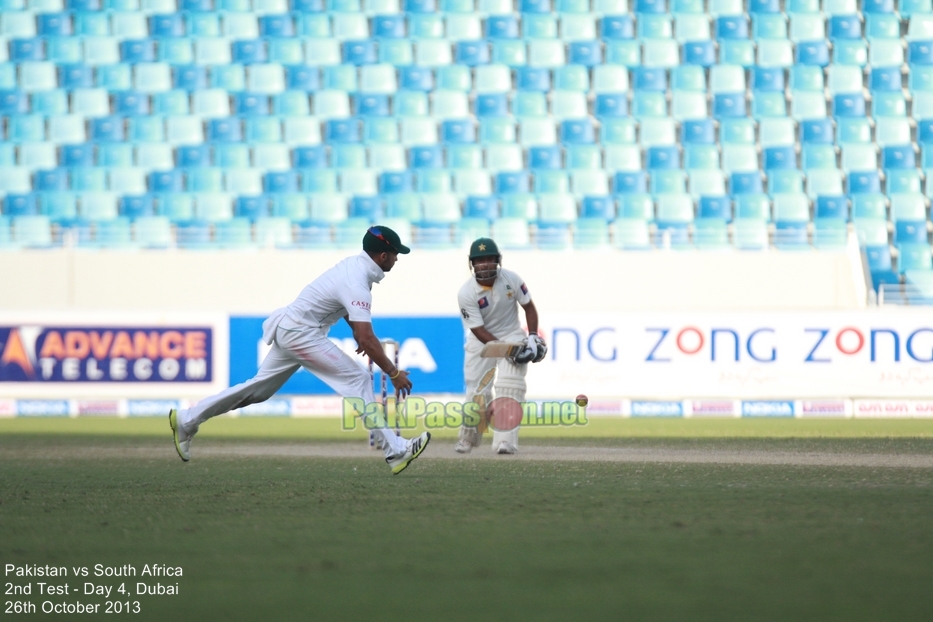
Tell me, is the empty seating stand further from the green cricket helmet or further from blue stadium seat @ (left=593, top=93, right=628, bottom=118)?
the green cricket helmet

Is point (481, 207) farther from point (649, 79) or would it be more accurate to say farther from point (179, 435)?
point (179, 435)

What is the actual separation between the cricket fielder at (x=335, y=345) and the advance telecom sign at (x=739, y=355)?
14.0 metres

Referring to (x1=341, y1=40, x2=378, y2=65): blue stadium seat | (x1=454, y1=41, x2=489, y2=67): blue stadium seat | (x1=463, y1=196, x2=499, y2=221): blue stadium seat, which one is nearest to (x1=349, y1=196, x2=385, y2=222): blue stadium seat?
(x1=463, y1=196, x2=499, y2=221): blue stadium seat

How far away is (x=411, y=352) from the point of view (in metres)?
22.7

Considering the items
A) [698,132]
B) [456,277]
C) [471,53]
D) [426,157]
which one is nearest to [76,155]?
[426,157]

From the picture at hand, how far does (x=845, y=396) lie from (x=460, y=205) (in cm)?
934

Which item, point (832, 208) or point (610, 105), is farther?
point (610, 105)

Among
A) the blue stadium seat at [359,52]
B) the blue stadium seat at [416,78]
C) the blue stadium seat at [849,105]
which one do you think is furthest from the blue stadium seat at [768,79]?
the blue stadium seat at [359,52]

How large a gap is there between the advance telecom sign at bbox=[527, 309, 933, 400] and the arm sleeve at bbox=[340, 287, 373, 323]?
14366 millimetres

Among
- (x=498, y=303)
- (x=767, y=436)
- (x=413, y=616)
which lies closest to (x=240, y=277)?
(x=767, y=436)

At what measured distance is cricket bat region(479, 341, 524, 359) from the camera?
10727 mm

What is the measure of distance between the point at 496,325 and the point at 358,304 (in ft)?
9.89

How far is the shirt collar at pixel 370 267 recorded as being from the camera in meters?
8.24

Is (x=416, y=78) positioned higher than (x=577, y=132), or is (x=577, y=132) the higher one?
(x=416, y=78)
